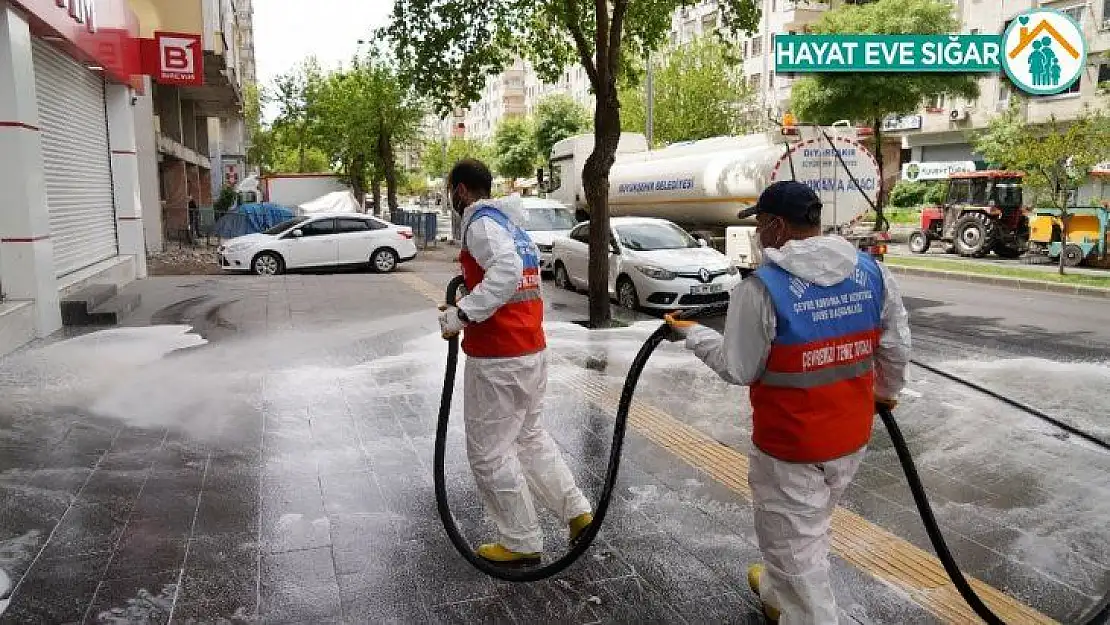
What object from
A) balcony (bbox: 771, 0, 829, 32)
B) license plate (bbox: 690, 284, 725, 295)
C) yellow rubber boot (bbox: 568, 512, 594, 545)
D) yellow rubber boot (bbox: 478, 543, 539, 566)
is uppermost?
balcony (bbox: 771, 0, 829, 32)

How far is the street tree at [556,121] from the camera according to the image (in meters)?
50.3

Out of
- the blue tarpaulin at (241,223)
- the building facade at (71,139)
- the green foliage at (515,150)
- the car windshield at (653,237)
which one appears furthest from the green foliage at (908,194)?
the building facade at (71,139)

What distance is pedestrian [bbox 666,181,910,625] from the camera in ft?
9.09

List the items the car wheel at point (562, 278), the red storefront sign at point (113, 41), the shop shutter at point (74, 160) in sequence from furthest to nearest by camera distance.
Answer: the car wheel at point (562, 278), the shop shutter at point (74, 160), the red storefront sign at point (113, 41)

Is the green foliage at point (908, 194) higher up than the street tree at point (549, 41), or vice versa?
the street tree at point (549, 41)

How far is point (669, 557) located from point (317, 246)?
1542cm

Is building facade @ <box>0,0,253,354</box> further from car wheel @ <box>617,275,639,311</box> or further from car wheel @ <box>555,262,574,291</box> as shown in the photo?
car wheel @ <box>617,275,639,311</box>

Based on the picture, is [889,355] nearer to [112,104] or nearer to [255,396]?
[255,396]

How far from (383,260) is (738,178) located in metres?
8.15

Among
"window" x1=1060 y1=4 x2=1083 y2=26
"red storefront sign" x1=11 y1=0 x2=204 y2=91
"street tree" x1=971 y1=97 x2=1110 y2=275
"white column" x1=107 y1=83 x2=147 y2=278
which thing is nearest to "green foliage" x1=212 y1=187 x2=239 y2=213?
"red storefront sign" x1=11 y1=0 x2=204 y2=91

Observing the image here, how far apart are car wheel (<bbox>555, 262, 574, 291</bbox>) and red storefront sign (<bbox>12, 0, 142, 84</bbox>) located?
798 centimetres

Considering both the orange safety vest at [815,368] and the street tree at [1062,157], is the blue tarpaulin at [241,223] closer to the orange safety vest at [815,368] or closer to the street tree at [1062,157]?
the street tree at [1062,157]

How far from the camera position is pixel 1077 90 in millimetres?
33938

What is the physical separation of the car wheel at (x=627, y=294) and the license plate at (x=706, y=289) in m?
0.85
